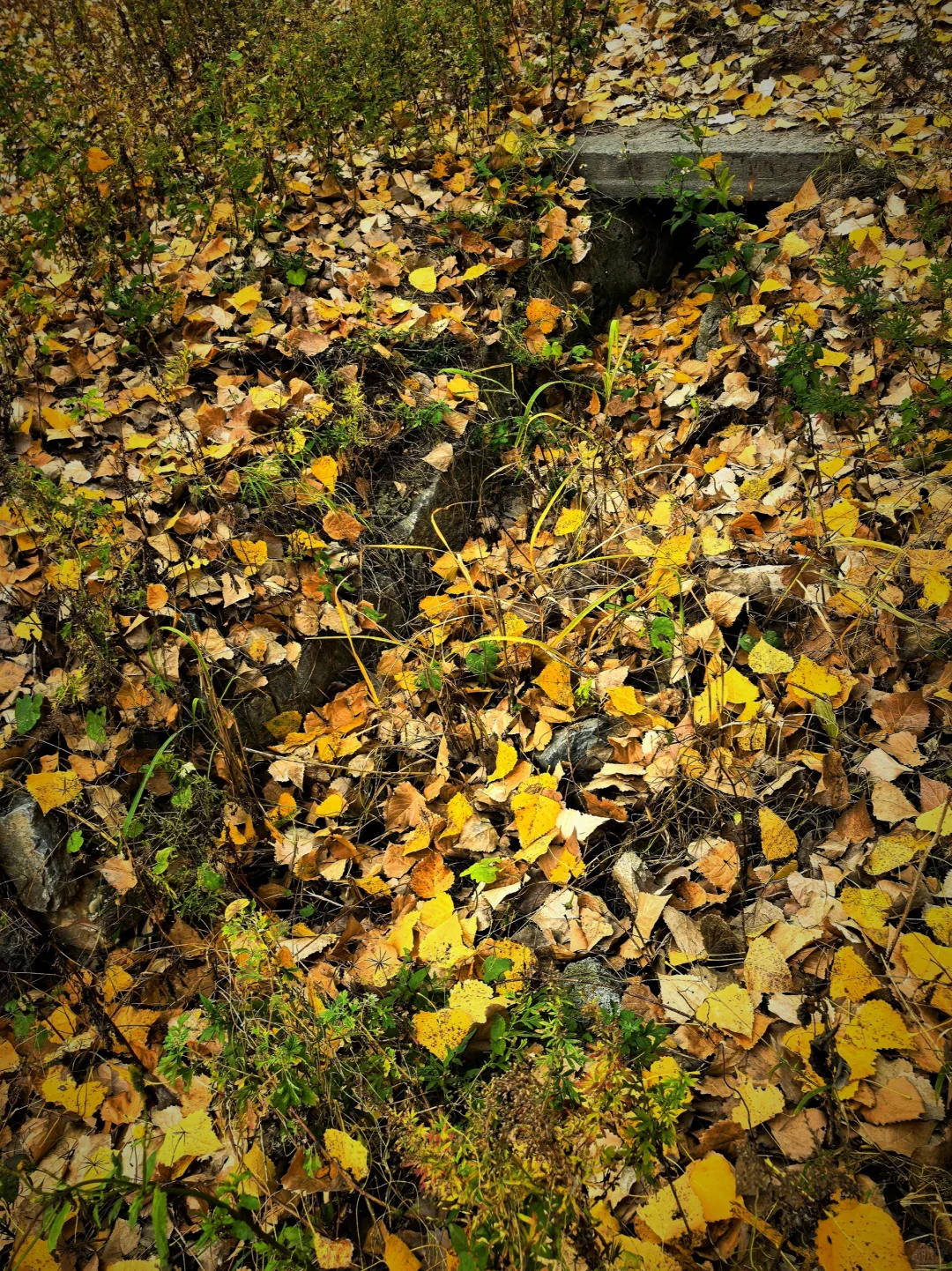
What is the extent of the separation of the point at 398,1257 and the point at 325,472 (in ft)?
7.42

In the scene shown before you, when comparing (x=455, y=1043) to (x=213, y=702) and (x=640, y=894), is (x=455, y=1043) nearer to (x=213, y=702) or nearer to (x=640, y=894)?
(x=640, y=894)

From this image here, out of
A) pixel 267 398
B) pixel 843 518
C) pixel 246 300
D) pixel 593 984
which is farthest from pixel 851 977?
pixel 246 300

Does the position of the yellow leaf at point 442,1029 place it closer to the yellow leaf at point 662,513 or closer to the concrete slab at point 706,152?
the yellow leaf at point 662,513

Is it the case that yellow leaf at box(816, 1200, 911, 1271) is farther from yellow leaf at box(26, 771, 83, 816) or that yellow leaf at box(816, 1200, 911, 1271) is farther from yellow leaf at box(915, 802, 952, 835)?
yellow leaf at box(26, 771, 83, 816)

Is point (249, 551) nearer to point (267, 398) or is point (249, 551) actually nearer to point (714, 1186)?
point (267, 398)

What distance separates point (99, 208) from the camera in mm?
3287

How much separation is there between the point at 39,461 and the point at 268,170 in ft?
5.98

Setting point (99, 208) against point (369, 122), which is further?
point (369, 122)

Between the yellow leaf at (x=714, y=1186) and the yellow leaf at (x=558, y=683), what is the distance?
1225 millimetres

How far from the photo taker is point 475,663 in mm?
2438

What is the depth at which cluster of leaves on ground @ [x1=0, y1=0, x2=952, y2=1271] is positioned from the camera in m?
1.50

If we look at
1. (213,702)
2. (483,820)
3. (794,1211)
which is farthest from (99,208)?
Answer: (794,1211)

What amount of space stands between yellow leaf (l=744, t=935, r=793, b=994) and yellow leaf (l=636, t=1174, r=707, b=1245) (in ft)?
1.38

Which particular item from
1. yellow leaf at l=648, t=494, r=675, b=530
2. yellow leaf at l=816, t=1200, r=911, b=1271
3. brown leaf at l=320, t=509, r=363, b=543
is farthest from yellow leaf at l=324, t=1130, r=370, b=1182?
yellow leaf at l=648, t=494, r=675, b=530
